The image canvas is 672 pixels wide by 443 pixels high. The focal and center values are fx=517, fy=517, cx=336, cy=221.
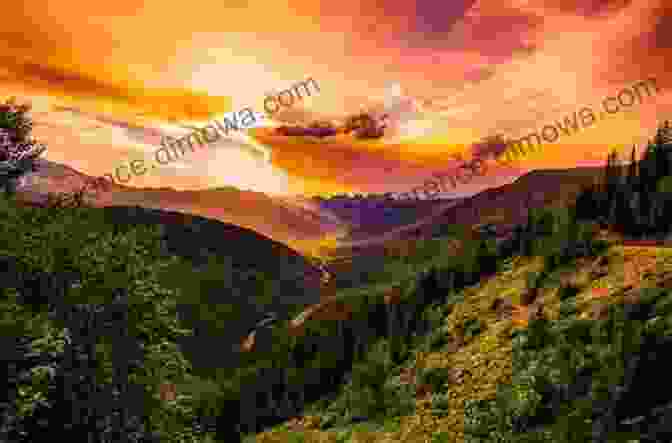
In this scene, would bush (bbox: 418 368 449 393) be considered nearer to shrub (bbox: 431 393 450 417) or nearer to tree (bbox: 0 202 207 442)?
shrub (bbox: 431 393 450 417)

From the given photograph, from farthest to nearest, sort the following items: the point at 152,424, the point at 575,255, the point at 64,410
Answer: the point at 575,255 < the point at 152,424 < the point at 64,410

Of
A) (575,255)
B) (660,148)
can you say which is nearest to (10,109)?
(575,255)

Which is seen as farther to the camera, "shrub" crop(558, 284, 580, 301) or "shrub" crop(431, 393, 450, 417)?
"shrub" crop(558, 284, 580, 301)

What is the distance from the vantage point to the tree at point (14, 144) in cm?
2847

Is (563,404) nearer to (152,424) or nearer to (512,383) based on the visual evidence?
(512,383)

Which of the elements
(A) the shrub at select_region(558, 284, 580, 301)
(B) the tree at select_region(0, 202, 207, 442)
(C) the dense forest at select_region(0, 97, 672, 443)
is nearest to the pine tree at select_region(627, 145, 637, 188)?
(C) the dense forest at select_region(0, 97, 672, 443)

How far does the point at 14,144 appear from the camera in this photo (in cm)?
2992

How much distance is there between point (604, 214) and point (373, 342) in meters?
29.4

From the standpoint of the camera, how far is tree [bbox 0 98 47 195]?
93.4 ft

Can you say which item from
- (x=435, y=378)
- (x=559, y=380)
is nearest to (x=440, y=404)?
(x=435, y=378)

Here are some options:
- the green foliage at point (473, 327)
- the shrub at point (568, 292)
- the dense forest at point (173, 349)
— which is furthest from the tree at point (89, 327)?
the shrub at point (568, 292)

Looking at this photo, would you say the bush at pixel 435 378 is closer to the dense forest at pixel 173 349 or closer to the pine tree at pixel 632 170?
the dense forest at pixel 173 349

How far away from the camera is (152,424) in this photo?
2030 cm

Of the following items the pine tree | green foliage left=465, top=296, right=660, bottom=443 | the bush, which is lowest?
the bush
